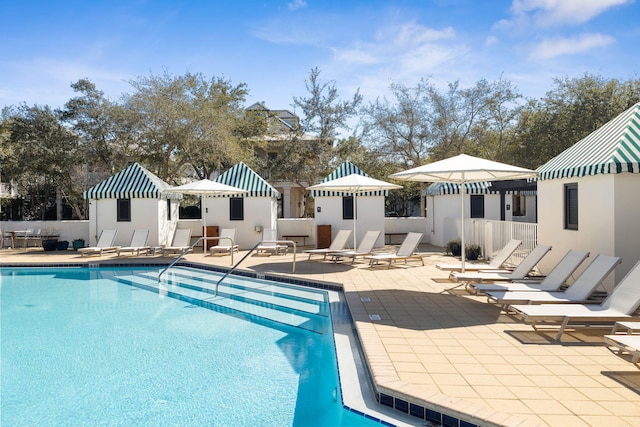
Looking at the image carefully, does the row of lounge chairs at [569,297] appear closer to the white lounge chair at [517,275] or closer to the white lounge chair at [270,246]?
the white lounge chair at [517,275]

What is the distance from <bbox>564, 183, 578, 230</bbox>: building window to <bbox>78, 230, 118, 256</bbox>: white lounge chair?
15482 mm

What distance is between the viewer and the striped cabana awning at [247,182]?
2008cm

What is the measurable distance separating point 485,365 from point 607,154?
584cm

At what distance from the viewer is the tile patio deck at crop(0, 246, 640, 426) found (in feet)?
13.3

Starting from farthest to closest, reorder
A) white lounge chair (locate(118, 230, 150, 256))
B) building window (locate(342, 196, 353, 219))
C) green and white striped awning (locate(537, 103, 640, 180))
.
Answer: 1. building window (locate(342, 196, 353, 219))
2. white lounge chair (locate(118, 230, 150, 256))
3. green and white striped awning (locate(537, 103, 640, 180))

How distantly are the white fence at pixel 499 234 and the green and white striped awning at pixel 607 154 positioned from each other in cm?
181

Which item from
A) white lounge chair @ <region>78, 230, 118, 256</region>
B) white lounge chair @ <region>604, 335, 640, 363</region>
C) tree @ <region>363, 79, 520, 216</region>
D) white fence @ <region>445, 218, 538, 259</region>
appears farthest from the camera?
tree @ <region>363, 79, 520, 216</region>

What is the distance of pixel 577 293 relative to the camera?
7383 millimetres

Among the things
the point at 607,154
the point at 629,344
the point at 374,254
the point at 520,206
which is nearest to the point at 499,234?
the point at 374,254

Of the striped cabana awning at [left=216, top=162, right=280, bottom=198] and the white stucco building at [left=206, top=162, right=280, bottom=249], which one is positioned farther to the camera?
the white stucco building at [left=206, top=162, right=280, bottom=249]

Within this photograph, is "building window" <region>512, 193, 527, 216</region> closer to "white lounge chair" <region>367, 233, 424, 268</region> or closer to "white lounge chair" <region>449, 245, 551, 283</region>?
"white lounge chair" <region>367, 233, 424, 268</region>

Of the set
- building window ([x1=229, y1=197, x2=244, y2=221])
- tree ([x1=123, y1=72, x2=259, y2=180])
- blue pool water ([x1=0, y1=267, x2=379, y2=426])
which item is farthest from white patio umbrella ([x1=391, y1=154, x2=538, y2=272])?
tree ([x1=123, y1=72, x2=259, y2=180])

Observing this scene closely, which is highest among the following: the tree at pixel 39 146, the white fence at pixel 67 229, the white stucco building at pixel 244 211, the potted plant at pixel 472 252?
the tree at pixel 39 146

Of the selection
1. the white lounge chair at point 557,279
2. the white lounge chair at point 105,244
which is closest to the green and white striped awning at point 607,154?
the white lounge chair at point 557,279
